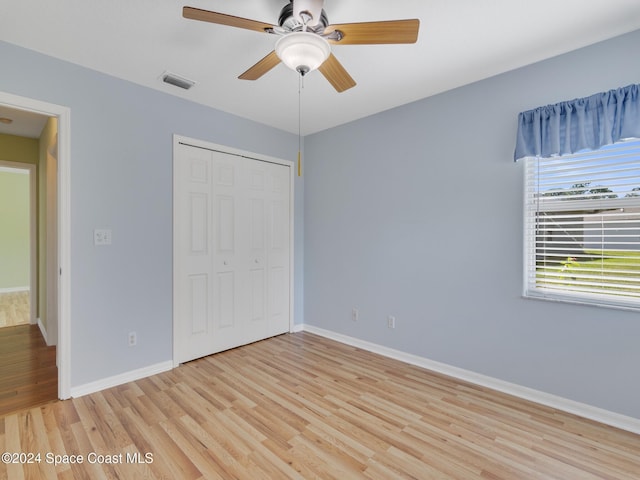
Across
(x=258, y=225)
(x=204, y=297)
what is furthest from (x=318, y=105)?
(x=204, y=297)

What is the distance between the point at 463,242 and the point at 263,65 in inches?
83.8

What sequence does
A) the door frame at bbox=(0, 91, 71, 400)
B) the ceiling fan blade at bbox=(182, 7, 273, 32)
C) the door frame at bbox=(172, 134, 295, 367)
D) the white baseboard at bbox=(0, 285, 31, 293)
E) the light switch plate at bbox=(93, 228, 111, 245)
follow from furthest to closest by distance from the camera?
the white baseboard at bbox=(0, 285, 31, 293) < the door frame at bbox=(172, 134, 295, 367) < the light switch plate at bbox=(93, 228, 111, 245) < the door frame at bbox=(0, 91, 71, 400) < the ceiling fan blade at bbox=(182, 7, 273, 32)

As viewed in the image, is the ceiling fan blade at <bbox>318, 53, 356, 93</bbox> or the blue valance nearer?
the ceiling fan blade at <bbox>318, 53, 356, 93</bbox>

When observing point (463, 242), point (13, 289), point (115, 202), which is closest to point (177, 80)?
point (115, 202)

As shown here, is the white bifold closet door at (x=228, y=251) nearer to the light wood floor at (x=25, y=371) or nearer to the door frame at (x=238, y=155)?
the door frame at (x=238, y=155)

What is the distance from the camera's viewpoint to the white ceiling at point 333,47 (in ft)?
5.95

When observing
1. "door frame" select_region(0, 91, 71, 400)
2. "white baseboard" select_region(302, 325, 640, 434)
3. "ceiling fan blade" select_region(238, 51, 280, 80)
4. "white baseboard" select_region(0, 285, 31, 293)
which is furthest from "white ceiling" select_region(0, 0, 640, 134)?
"white baseboard" select_region(0, 285, 31, 293)

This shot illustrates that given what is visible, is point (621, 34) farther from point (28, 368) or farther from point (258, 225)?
point (28, 368)

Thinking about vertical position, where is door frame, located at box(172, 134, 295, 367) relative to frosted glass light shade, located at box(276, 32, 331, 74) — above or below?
below

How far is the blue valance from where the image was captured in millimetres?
1981

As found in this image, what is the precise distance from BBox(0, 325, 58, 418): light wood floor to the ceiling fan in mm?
2900

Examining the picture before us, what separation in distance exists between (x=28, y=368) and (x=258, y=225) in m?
2.54

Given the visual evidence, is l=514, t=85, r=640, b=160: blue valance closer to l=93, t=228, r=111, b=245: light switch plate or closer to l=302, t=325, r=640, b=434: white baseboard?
l=302, t=325, r=640, b=434: white baseboard

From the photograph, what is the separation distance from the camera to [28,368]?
291 cm
